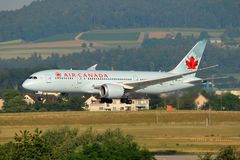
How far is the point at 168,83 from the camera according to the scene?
10531cm

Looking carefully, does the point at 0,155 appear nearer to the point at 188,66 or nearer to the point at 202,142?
the point at 202,142

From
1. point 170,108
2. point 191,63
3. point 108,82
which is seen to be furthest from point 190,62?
point 108,82

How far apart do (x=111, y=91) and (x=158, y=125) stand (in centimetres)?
581

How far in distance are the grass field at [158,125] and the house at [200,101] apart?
3.31 metres

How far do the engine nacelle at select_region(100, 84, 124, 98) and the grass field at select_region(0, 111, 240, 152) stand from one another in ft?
6.94

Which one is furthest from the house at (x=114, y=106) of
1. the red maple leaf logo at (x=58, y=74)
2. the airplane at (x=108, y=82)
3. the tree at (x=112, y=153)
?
the tree at (x=112, y=153)

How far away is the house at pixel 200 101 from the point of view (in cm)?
10703

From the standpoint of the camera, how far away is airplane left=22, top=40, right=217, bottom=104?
97.2 m

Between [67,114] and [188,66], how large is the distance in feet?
54.5

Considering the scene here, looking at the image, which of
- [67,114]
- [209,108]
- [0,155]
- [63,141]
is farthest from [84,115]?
[0,155]

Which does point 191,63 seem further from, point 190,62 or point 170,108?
point 170,108

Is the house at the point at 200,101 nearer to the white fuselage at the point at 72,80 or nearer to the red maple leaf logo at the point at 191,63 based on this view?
the red maple leaf logo at the point at 191,63

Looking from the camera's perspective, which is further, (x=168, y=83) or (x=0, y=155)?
(x=168, y=83)

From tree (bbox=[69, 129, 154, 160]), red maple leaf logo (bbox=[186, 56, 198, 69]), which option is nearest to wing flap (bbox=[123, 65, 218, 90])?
red maple leaf logo (bbox=[186, 56, 198, 69])
